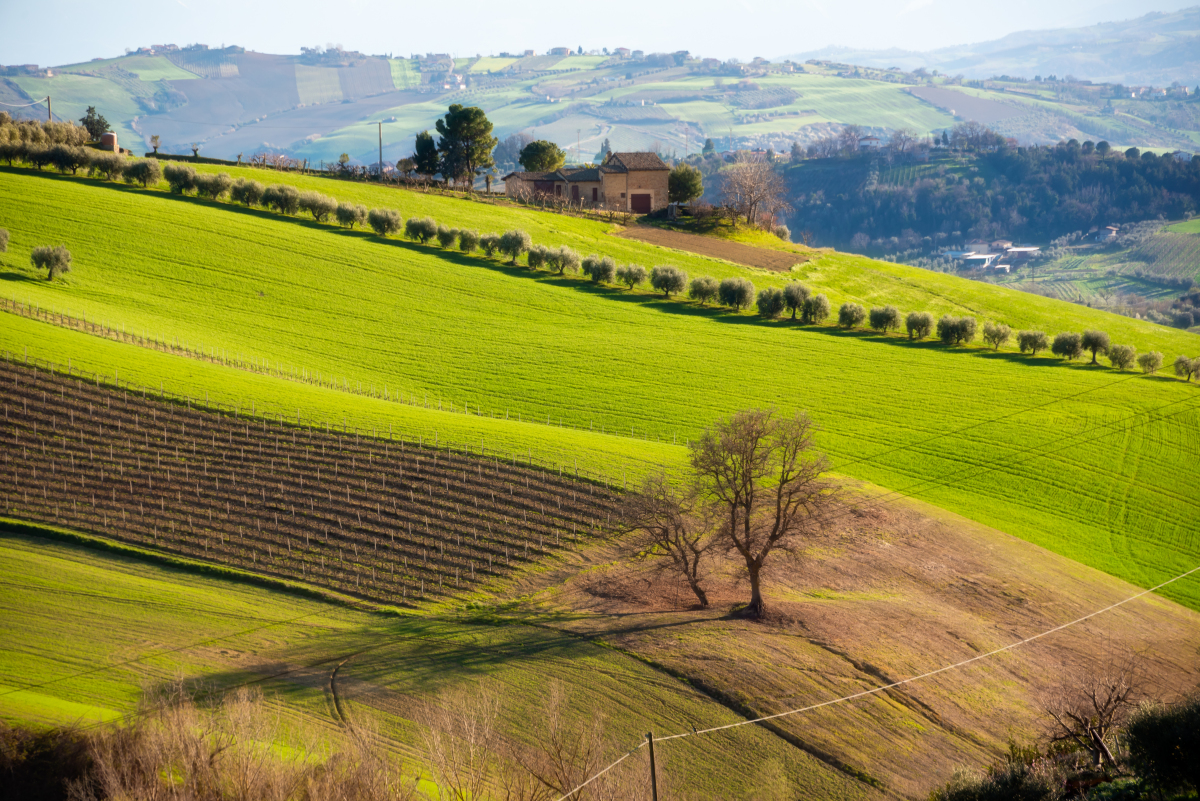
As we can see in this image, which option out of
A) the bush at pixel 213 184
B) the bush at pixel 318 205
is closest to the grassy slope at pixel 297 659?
the bush at pixel 318 205

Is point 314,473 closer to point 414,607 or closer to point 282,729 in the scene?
point 414,607

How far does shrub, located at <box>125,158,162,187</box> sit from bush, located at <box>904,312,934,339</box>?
78.4 meters

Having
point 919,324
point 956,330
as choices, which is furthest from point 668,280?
point 956,330

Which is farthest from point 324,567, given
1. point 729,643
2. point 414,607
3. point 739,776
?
point 739,776

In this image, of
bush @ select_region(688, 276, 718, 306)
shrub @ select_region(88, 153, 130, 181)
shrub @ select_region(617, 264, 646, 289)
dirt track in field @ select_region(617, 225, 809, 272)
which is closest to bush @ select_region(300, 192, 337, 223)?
shrub @ select_region(88, 153, 130, 181)

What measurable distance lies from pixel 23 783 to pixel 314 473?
74.7 ft

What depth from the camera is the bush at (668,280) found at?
88.6 m

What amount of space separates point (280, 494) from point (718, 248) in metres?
74.6

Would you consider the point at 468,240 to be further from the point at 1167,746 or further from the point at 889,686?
the point at 1167,746

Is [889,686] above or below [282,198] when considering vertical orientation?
below

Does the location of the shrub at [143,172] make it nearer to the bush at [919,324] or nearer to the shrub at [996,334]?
the bush at [919,324]

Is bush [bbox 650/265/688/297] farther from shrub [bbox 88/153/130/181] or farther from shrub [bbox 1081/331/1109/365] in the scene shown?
shrub [bbox 88/153/130/181]

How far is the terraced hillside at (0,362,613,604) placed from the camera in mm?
39906

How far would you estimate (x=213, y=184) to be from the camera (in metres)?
93.2
